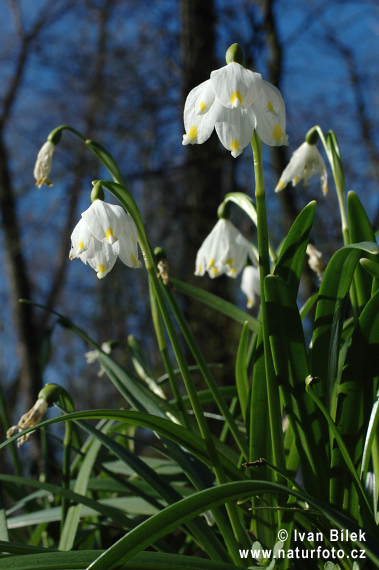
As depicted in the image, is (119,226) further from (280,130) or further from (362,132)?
(362,132)

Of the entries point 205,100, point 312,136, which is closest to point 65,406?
point 205,100

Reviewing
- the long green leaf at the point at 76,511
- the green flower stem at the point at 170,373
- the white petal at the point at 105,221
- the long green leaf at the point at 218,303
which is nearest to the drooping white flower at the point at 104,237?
the white petal at the point at 105,221

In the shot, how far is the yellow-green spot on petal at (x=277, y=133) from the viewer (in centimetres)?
93

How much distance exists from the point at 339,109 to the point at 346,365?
5.23 m

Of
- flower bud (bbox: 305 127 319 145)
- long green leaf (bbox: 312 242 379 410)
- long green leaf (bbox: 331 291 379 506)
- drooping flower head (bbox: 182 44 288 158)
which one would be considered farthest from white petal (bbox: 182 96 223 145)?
flower bud (bbox: 305 127 319 145)

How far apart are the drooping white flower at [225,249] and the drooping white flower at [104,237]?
45cm

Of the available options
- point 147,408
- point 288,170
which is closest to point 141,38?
point 288,170

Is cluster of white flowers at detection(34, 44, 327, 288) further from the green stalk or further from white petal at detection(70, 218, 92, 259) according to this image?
the green stalk

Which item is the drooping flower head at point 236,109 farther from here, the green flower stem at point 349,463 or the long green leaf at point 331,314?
the green flower stem at point 349,463

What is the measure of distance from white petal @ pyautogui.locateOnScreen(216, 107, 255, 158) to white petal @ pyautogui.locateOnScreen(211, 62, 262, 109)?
0.04m

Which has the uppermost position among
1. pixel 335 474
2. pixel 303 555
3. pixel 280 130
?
pixel 280 130

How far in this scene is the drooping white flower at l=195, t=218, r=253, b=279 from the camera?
1.48 meters

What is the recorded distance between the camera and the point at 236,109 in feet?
3.14

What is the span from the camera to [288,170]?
4.72 ft
